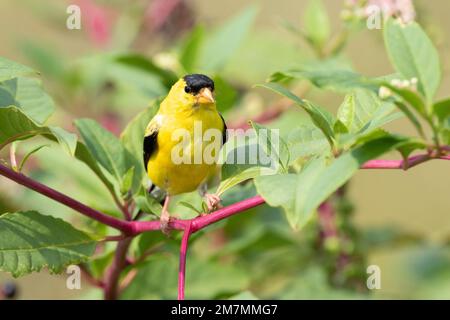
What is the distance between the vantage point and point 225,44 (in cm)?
246

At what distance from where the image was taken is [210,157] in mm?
1857

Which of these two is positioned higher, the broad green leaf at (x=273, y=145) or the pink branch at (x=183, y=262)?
the broad green leaf at (x=273, y=145)

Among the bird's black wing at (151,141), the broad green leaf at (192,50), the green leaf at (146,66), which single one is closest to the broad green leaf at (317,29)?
the broad green leaf at (192,50)

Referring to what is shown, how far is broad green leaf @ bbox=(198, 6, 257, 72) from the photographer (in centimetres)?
243

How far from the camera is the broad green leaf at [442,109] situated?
1.04 meters

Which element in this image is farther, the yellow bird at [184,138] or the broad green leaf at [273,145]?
the yellow bird at [184,138]

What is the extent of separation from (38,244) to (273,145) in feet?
1.52

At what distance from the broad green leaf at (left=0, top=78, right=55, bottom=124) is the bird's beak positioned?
519 mm

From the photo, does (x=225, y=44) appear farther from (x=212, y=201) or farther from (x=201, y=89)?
(x=212, y=201)

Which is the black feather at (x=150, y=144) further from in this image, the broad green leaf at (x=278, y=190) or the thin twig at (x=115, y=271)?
the broad green leaf at (x=278, y=190)

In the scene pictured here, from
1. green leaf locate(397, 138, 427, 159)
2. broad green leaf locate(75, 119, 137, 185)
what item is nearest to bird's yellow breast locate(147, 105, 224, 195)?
broad green leaf locate(75, 119, 137, 185)

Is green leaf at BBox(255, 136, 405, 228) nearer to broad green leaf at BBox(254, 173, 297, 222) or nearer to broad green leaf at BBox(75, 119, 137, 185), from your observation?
broad green leaf at BBox(254, 173, 297, 222)

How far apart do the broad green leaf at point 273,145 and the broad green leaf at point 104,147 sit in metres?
0.40
